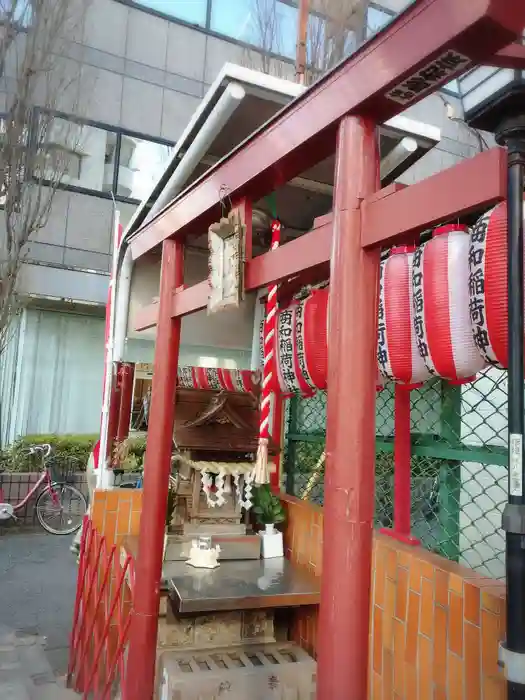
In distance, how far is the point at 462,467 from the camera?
3.64 meters

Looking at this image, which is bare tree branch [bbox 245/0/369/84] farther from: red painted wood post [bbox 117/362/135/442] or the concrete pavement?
the concrete pavement

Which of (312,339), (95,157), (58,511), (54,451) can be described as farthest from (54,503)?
(312,339)

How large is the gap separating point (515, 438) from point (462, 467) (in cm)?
232

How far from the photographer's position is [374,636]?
345 centimetres

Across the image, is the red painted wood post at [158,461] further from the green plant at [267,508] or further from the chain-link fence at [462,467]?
the chain-link fence at [462,467]

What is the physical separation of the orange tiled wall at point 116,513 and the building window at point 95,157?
8485 millimetres

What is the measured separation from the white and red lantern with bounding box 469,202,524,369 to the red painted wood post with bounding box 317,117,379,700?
479 millimetres

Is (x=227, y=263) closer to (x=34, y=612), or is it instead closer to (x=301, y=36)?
(x=301, y=36)

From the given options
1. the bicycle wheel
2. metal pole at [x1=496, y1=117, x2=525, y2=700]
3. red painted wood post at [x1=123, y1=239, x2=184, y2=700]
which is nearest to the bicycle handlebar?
the bicycle wheel

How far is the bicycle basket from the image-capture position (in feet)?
37.7

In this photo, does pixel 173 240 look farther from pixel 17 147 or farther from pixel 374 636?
pixel 17 147

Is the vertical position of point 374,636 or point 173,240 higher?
point 173,240

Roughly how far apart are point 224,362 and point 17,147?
7.09 metres

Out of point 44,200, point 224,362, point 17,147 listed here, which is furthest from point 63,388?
point 224,362
